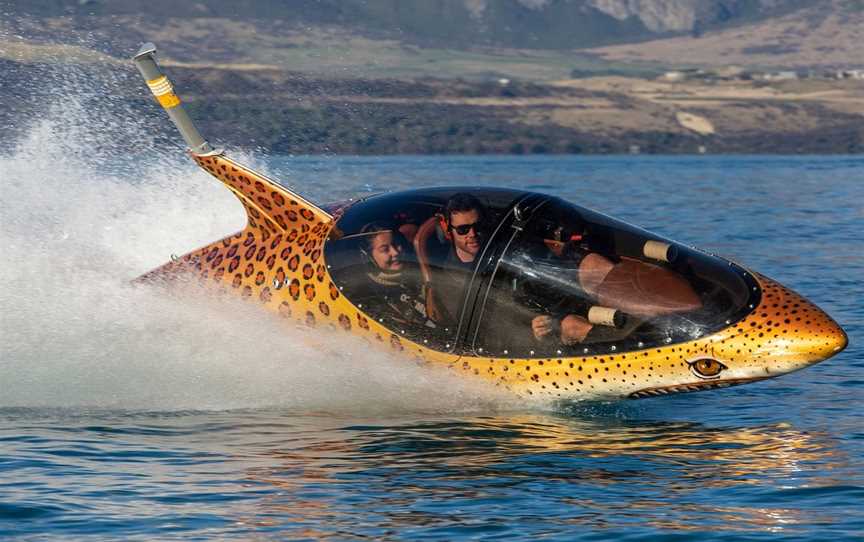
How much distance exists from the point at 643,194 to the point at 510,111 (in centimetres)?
8751

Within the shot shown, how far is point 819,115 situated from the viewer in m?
145

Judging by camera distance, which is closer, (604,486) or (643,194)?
(604,486)

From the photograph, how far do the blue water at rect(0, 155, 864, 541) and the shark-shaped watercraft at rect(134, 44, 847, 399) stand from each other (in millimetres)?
426

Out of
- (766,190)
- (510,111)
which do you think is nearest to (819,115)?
(510,111)

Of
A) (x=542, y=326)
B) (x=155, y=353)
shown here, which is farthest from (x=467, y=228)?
(x=155, y=353)

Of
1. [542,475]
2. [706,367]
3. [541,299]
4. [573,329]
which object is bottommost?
[542,475]

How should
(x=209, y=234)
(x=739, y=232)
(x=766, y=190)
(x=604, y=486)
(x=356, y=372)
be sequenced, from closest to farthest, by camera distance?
(x=604, y=486), (x=356, y=372), (x=209, y=234), (x=739, y=232), (x=766, y=190)

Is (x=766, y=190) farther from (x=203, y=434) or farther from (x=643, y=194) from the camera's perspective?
(x=203, y=434)

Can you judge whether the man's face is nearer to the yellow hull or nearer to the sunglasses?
the sunglasses

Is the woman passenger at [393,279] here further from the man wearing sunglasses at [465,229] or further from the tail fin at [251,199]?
the tail fin at [251,199]

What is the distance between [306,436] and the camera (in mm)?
14570

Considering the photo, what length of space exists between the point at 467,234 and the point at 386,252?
900 mm

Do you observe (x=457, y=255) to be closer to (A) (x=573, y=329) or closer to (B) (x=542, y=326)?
(B) (x=542, y=326)

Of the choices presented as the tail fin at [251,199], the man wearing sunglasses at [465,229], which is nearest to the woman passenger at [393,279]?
the man wearing sunglasses at [465,229]
